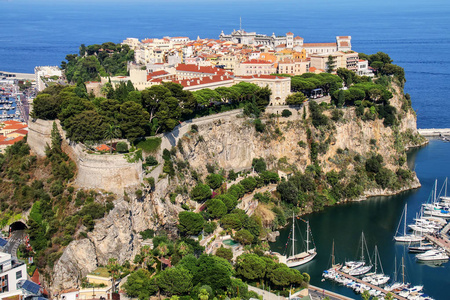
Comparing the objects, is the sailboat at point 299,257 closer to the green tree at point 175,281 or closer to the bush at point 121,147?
the green tree at point 175,281

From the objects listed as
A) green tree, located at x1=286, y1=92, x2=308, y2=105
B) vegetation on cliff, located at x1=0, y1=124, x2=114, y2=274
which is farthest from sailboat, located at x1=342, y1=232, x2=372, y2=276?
green tree, located at x1=286, y1=92, x2=308, y2=105

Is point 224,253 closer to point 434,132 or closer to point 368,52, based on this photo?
point 434,132

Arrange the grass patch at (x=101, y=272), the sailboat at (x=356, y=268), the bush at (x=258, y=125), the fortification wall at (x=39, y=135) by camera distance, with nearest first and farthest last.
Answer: the grass patch at (x=101, y=272) → the sailboat at (x=356, y=268) → the fortification wall at (x=39, y=135) → the bush at (x=258, y=125)

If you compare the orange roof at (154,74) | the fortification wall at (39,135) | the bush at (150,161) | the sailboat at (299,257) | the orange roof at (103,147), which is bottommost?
the sailboat at (299,257)

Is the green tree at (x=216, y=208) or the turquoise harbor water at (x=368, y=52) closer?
the green tree at (x=216, y=208)

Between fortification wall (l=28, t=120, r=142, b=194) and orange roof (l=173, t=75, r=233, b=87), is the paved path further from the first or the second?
orange roof (l=173, t=75, r=233, b=87)

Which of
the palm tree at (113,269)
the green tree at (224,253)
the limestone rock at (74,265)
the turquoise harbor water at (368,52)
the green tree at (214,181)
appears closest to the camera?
the palm tree at (113,269)

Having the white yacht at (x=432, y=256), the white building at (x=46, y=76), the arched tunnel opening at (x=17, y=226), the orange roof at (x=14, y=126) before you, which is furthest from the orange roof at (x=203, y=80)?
the white building at (x=46, y=76)

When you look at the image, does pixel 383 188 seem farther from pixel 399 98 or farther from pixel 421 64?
pixel 421 64
